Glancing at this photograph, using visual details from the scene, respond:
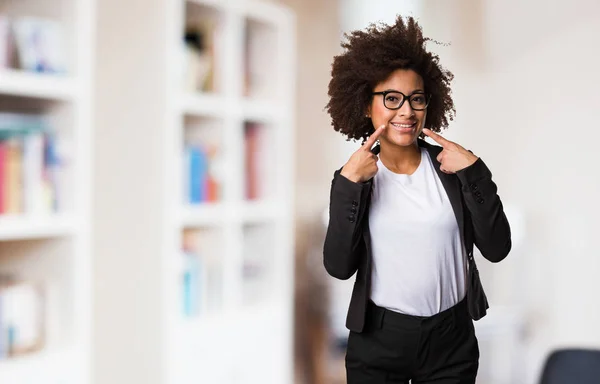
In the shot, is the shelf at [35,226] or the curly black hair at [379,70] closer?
the curly black hair at [379,70]

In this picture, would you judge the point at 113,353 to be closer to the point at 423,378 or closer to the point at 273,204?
the point at 273,204

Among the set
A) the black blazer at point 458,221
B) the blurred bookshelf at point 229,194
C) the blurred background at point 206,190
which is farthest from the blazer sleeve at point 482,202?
the blurred bookshelf at point 229,194

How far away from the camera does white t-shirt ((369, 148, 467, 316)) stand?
22cm

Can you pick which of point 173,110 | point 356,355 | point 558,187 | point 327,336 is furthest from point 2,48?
point 558,187

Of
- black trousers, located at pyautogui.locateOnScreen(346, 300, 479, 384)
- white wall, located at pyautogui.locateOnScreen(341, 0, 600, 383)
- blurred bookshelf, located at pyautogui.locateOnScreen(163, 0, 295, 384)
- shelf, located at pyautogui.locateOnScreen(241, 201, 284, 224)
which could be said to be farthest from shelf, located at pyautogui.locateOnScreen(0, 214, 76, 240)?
black trousers, located at pyautogui.locateOnScreen(346, 300, 479, 384)

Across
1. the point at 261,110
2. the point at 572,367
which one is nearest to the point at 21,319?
the point at 261,110

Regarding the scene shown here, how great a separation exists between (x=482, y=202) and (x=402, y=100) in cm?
4

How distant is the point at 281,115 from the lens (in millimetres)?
2277

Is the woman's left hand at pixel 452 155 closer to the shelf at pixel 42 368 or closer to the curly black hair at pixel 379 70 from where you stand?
the curly black hair at pixel 379 70

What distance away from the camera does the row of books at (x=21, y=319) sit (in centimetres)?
156

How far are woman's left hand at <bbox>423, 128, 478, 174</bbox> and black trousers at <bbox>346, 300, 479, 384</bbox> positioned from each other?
2.0 inches

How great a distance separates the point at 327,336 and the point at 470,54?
7.33 feet

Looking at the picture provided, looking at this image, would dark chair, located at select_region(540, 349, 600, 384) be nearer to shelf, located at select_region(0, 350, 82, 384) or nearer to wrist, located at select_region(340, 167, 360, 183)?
wrist, located at select_region(340, 167, 360, 183)

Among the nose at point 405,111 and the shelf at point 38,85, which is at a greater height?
the shelf at point 38,85
